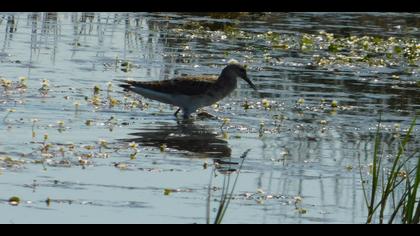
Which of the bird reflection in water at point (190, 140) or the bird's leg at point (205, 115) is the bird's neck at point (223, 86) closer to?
the bird's leg at point (205, 115)

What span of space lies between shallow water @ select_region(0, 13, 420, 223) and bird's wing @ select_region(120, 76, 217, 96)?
1.06 feet

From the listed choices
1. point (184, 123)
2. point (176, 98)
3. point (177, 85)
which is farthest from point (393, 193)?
point (177, 85)

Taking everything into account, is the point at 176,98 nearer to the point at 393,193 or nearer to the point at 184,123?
the point at 184,123

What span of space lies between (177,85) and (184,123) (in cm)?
56

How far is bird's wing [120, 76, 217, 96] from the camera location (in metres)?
11.4

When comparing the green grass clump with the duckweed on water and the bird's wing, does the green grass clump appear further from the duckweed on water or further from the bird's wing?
the bird's wing

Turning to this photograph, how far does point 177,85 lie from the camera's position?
453 inches

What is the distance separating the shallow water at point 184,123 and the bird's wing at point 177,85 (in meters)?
0.32

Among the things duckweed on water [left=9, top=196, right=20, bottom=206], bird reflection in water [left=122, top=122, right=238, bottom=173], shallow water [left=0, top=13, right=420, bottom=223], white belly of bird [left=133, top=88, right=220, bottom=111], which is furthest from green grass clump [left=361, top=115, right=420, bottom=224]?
white belly of bird [left=133, top=88, right=220, bottom=111]

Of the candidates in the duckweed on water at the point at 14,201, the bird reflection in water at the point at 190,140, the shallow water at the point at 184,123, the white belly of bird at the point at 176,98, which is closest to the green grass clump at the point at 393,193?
the shallow water at the point at 184,123

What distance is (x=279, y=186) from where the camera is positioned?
765 cm
